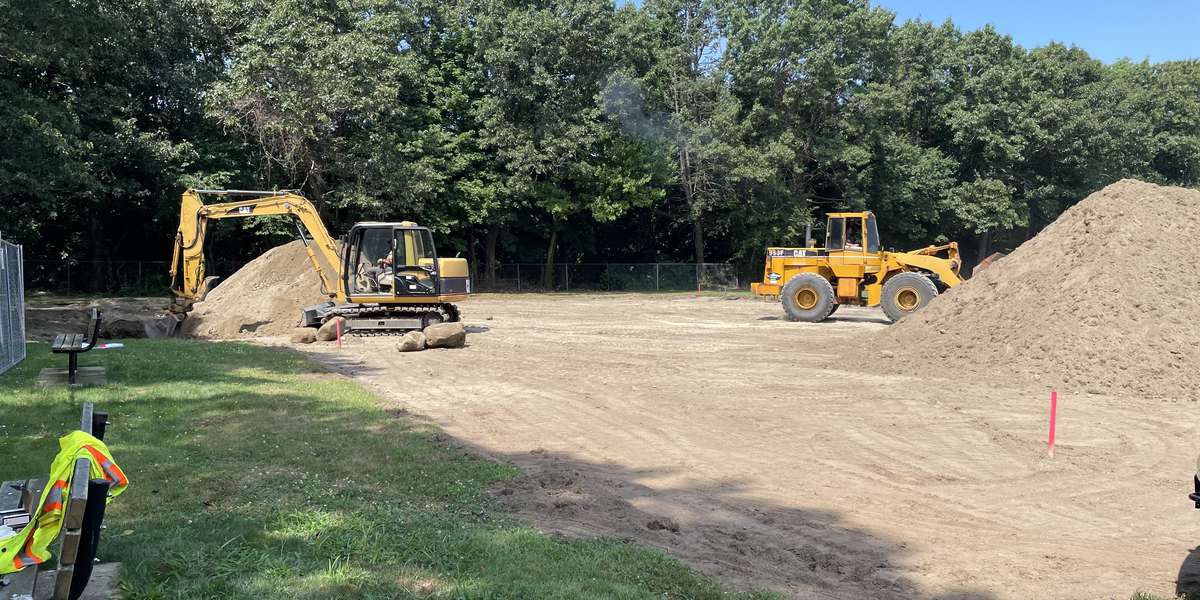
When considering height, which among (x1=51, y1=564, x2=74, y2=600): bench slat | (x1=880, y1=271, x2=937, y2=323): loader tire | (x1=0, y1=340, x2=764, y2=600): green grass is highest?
(x1=880, y1=271, x2=937, y2=323): loader tire

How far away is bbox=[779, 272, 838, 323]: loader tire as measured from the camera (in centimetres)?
2661

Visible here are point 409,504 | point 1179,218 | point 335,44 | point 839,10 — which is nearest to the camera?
point 409,504

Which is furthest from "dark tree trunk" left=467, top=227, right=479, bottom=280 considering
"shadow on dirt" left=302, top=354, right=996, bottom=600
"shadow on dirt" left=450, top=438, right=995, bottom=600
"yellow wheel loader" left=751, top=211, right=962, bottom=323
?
"shadow on dirt" left=450, top=438, right=995, bottom=600

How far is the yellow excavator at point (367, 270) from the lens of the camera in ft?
70.2

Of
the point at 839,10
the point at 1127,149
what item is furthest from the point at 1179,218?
the point at 1127,149

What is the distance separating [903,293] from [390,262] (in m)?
14.4

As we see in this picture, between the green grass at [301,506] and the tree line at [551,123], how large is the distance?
18.0 m

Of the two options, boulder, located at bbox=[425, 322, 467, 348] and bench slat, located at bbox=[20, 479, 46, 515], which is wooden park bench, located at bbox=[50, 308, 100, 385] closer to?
bench slat, located at bbox=[20, 479, 46, 515]

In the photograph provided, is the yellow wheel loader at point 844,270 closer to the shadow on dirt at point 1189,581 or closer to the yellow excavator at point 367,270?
the yellow excavator at point 367,270

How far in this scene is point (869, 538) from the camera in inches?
288

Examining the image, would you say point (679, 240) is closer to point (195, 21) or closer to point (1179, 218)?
point (195, 21)

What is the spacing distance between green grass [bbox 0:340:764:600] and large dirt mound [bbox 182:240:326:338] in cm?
1050

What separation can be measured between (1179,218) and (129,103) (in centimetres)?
3377

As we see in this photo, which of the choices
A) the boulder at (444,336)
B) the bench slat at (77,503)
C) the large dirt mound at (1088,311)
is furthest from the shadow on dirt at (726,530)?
the boulder at (444,336)
